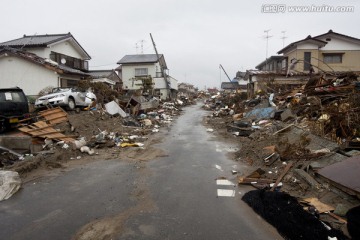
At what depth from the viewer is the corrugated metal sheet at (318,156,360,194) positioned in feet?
16.2

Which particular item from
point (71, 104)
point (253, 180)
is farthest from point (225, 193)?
point (71, 104)

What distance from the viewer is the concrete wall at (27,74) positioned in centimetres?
2062

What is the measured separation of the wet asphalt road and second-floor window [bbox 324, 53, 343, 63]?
24.8 metres

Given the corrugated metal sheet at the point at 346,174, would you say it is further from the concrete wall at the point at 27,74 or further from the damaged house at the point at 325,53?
the damaged house at the point at 325,53

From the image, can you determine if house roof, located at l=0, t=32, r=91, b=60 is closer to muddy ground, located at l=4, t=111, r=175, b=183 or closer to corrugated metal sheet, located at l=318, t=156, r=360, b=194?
muddy ground, located at l=4, t=111, r=175, b=183

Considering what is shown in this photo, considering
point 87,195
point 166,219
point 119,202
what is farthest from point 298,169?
point 87,195

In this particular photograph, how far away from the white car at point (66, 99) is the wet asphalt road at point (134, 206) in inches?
358

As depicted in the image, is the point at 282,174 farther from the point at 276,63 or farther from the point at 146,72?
the point at 146,72

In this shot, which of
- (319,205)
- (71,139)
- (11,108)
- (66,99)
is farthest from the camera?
(66,99)

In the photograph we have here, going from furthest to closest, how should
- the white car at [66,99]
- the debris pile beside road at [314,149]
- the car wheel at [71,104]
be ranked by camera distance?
the car wheel at [71,104] → the white car at [66,99] → the debris pile beside road at [314,149]

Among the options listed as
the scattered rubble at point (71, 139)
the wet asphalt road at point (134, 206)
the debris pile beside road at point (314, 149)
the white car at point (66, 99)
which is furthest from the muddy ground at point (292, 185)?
the white car at point (66, 99)

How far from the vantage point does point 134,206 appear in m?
5.29

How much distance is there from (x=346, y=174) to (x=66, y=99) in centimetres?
1489

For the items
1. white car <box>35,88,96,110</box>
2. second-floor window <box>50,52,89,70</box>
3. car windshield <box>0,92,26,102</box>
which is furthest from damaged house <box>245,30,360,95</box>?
car windshield <box>0,92,26,102</box>
